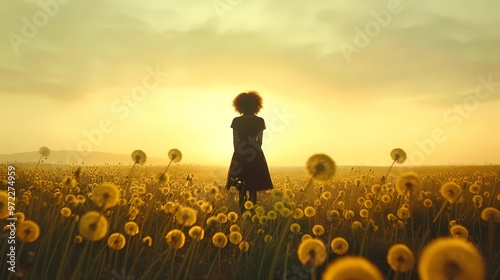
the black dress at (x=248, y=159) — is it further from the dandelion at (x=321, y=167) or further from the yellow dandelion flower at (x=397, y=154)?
the dandelion at (x=321, y=167)

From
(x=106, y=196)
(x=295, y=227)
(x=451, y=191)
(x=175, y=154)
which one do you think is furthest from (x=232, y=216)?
(x=106, y=196)

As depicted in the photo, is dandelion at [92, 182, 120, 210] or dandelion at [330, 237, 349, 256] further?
dandelion at [330, 237, 349, 256]

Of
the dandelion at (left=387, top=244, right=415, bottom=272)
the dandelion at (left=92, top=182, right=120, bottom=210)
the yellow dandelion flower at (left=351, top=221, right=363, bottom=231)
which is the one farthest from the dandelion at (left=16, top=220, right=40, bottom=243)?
the yellow dandelion flower at (left=351, top=221, right=363, bottom=231)

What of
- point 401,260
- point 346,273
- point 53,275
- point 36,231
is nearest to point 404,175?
point 401,260

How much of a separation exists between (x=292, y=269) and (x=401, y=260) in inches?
94.4

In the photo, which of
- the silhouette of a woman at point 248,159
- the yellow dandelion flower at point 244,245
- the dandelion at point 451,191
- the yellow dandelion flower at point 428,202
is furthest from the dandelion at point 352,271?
the silhouette of a woman at point 248,159

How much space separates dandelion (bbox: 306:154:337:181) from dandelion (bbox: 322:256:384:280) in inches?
44.5

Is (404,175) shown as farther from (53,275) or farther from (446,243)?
(53,275)

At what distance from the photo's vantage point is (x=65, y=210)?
504 centimetres

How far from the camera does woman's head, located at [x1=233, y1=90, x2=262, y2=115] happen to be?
9.53 meters

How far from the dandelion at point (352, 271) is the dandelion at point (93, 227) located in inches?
61.1

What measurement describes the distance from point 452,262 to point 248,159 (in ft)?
24.9

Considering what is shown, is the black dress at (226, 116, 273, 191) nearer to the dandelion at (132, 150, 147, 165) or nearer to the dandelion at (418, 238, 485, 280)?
the dandelion at (132, 150, 147, 165)

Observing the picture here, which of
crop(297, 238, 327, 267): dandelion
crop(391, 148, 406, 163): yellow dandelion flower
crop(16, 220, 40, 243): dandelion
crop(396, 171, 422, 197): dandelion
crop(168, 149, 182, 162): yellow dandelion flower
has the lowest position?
crop(16, 220, 40, 243): dandelion
